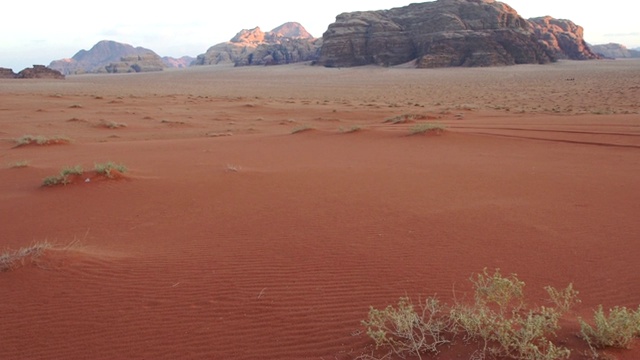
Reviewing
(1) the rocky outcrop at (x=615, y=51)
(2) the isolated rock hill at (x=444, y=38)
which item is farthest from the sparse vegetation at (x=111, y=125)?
(1) the rocky outcrop at (x=615, y=51)

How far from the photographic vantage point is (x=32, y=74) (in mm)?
72188

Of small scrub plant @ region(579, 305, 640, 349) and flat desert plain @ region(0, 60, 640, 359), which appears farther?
flat desert plain @ region(0, 60, 640, 359)

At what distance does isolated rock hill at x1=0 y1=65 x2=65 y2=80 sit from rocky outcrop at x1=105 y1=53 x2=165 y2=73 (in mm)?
35935

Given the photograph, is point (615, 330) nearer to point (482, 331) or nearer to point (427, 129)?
point (482, 331)

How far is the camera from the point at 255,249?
5.30 meters

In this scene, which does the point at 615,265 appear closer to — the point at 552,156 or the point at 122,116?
the point at 552,156

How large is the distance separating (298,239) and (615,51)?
153699mm

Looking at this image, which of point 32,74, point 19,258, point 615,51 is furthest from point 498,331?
point 615,51

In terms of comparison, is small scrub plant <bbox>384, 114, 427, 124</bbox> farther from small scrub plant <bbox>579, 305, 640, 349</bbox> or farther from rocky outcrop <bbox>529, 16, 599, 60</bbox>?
rocky outcrop <bbox>529, 16, 599, 60</bbox>

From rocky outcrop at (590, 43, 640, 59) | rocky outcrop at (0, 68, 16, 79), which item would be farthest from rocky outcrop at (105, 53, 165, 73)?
rocky outcrop at (590, 43, 640, 59)

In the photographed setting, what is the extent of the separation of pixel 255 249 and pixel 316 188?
2895 millimetres

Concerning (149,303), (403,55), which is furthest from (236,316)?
(403,55)

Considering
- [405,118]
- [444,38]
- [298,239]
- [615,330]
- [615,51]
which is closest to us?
[615,330]

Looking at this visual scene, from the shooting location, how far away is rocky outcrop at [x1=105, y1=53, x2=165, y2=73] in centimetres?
11136
